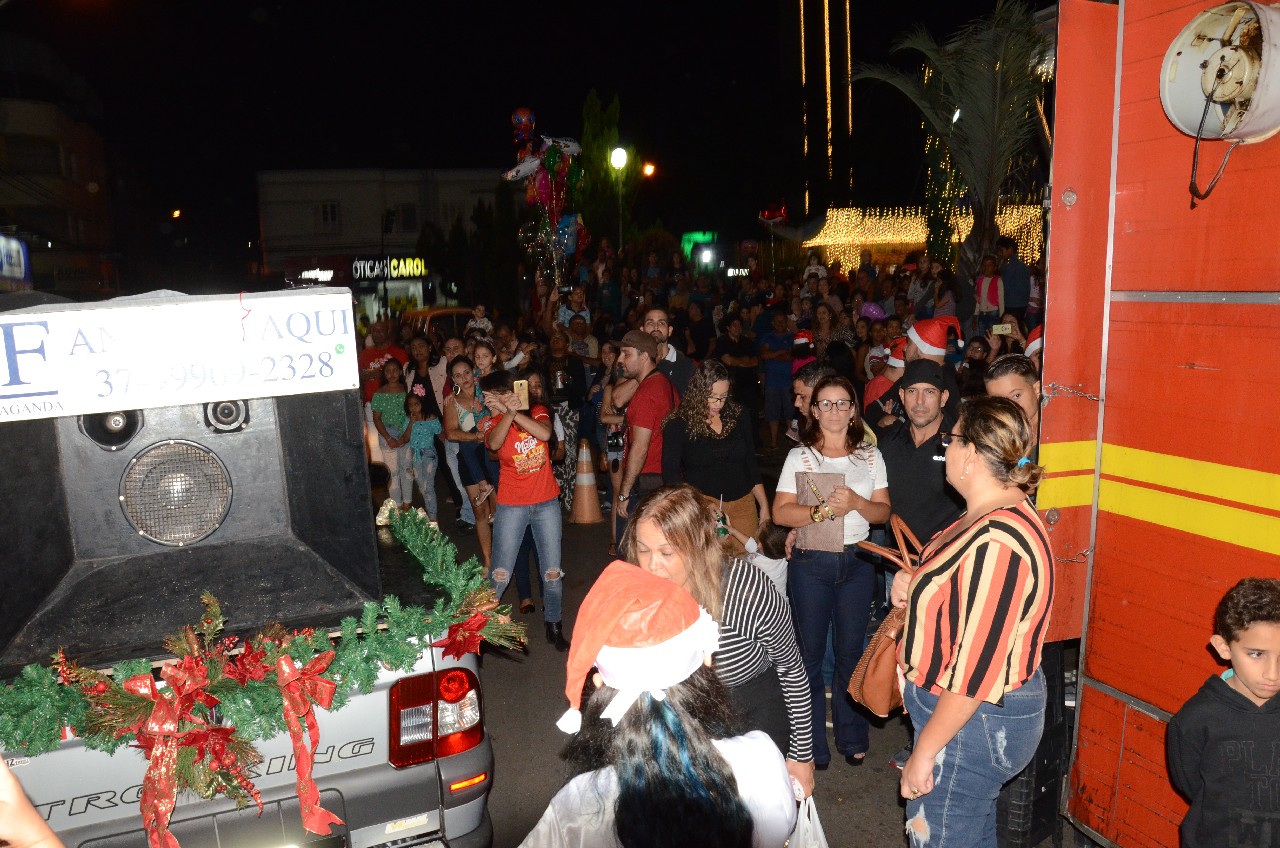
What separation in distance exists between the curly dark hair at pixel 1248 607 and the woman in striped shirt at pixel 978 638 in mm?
642

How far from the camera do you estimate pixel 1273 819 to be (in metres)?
2.65

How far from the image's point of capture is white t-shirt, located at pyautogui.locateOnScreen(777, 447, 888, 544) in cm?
447

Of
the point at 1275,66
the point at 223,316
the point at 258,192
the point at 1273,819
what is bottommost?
the point at 1273,819

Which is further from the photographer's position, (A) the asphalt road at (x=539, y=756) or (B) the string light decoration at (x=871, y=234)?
(B) the string light decoration at (x=871, y=234)

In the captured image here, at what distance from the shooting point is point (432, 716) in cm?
313

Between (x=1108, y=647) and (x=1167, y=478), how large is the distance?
76 centimetres

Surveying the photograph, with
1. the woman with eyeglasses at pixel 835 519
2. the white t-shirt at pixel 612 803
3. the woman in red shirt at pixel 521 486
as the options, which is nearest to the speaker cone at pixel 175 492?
the woman in red shirt at pixel 521 486

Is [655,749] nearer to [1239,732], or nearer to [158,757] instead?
[158,757]

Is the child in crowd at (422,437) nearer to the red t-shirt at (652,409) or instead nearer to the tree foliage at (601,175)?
the red t-shirt at (652,409)

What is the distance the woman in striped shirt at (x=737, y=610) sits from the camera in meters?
2.67

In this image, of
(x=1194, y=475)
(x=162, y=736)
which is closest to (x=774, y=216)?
(x=1194, y=475)

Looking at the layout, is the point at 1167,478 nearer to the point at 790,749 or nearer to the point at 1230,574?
the point at 1230,574

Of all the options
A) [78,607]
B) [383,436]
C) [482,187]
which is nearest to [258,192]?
[482,187]

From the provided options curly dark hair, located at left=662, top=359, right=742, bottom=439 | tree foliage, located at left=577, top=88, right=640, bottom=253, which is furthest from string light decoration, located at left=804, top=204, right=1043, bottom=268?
curly dark hair, located at left=662, top=359, right=742, bottom=439
